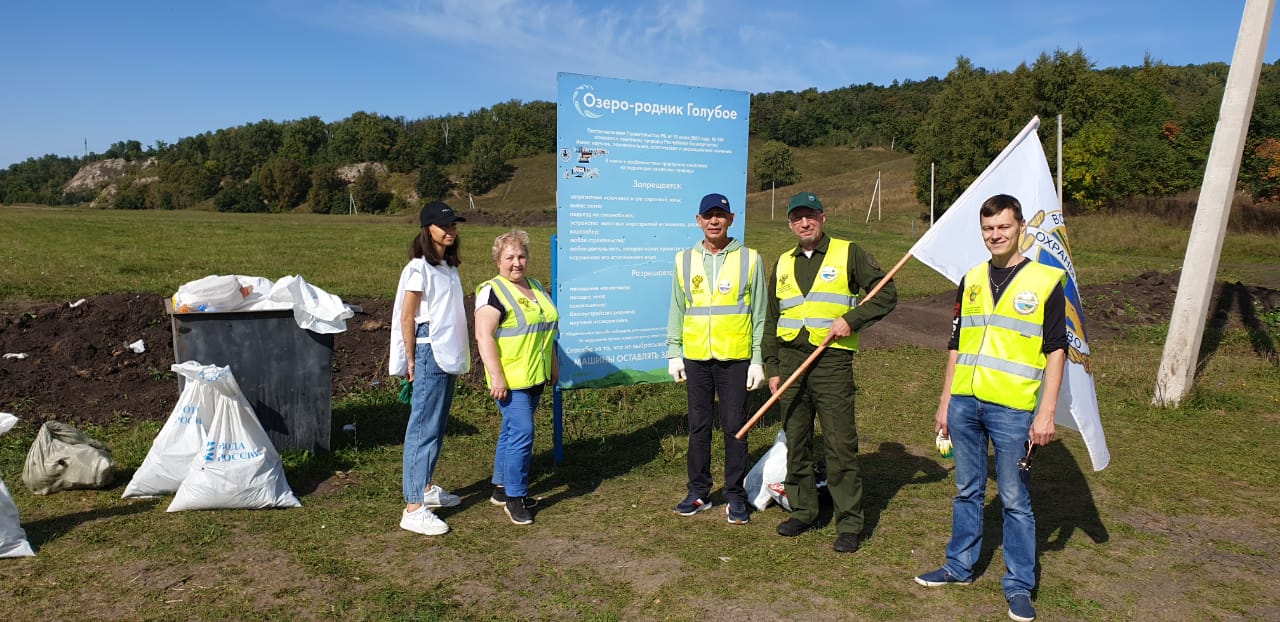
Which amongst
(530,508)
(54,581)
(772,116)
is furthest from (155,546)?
(772,116)

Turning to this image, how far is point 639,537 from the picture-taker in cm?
452

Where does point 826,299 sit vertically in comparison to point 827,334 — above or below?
above

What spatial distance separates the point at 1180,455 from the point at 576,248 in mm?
4950

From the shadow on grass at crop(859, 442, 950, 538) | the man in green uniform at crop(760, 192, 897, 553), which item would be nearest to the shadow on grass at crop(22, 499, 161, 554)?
the man in green uniform at crop(760, 192, 897, 553)

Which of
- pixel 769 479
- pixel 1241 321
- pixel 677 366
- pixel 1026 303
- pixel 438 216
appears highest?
pixel 438 216

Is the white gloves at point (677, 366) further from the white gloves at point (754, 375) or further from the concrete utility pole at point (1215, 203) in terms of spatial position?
the concrete utility pole at point (1215, 203)

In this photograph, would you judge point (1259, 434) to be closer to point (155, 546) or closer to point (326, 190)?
point (155, 546)

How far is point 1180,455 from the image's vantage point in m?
6.23

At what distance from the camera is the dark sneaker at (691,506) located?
4.88 m

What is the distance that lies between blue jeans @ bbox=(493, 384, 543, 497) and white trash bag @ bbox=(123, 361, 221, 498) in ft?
5.92

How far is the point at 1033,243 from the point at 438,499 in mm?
3920

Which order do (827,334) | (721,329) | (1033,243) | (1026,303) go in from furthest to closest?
(1033,243), (721,329), (827,334), (1026,303)

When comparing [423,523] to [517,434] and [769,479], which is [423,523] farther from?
[769,479]

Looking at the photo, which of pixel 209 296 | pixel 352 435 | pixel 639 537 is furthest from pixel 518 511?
pixel 209 296
